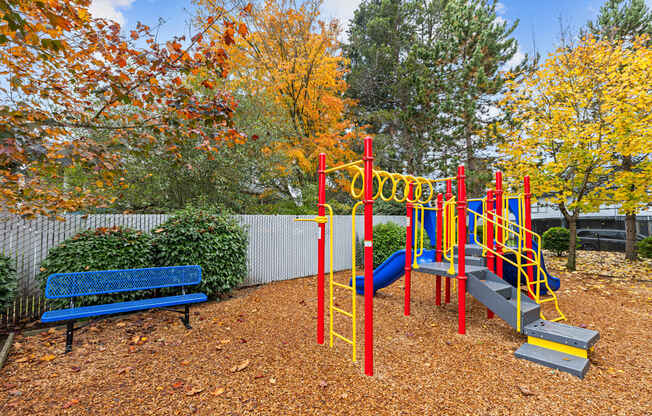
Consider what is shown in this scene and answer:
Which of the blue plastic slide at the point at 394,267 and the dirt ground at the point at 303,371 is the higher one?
the blue plastic slide at the point at 394,267

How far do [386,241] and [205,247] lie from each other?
5.63 metres

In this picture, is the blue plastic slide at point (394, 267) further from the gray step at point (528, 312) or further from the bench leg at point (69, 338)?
the bench leg at point (69, 338)

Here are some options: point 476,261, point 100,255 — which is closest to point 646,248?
point 476,261

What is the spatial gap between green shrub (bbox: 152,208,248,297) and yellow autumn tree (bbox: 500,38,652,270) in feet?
27.5

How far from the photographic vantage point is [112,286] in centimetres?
414

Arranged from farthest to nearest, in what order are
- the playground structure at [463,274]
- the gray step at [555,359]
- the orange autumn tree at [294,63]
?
the orange autumn tree at [294,63]
the playground structure at [463,274]
the gray step at [555,359]

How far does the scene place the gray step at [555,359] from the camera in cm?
300

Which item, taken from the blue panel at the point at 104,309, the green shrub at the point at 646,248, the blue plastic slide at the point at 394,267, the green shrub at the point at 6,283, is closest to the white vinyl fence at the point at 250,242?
the green shrub at the point at 6,283

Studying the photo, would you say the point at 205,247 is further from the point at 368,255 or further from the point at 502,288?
the point at 502,288

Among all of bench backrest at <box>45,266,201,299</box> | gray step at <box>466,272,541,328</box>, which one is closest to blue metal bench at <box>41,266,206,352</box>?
bench backrest at <box>45,266,201,299</box>

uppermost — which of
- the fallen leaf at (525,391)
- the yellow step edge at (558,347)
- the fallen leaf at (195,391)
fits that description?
the yellow step edge at (558,347)

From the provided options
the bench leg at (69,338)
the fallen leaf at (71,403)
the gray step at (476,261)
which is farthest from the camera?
the gray step at (476,261)

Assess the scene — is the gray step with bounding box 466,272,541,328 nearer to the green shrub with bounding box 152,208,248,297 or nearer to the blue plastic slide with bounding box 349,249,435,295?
the blue plastic slide with bounding box 349,249,435,295

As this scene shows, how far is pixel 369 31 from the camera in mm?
13867
